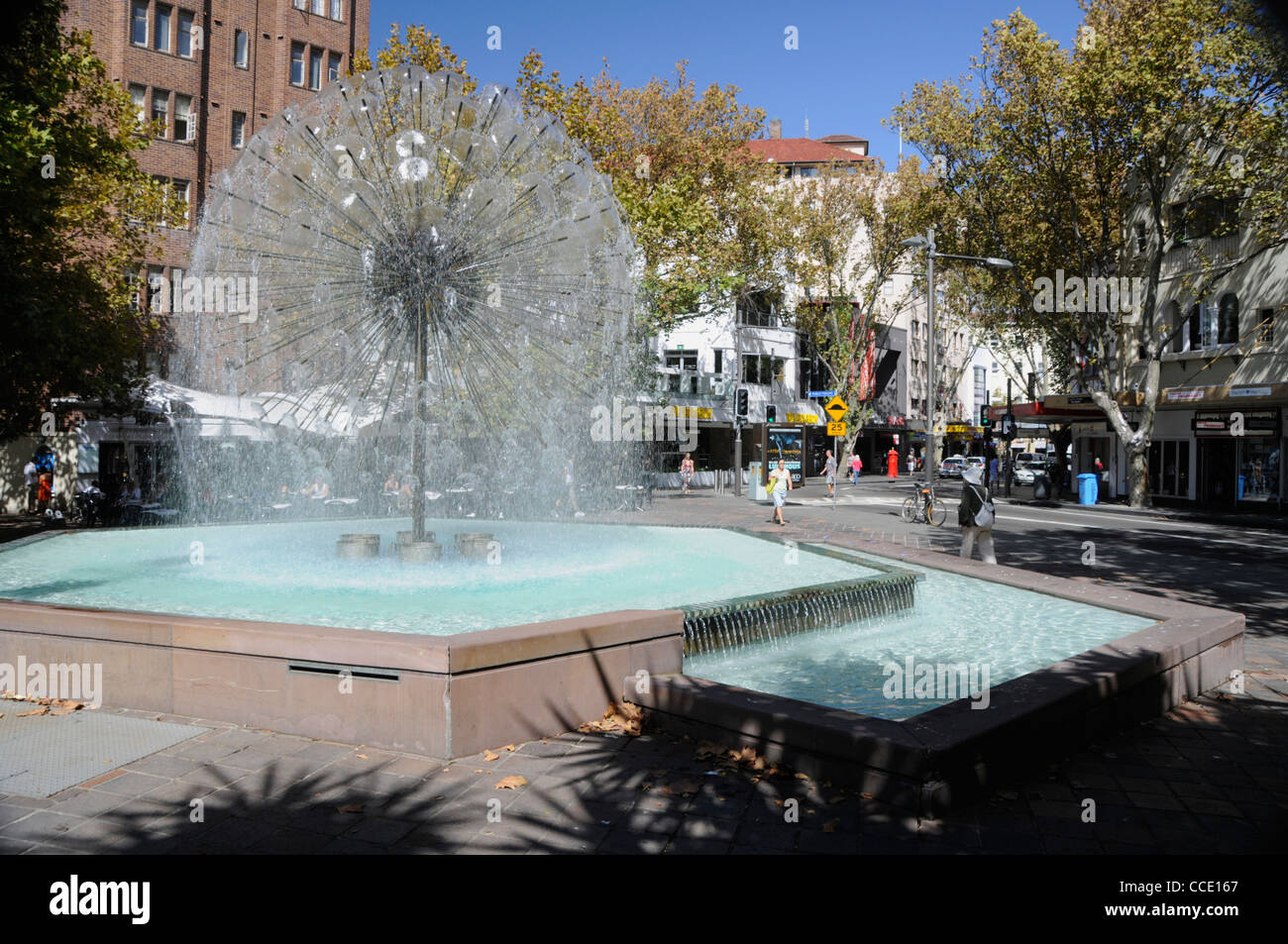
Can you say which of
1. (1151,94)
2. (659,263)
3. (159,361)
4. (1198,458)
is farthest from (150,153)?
(1198,458)

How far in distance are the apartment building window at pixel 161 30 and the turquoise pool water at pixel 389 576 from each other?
2883 cm

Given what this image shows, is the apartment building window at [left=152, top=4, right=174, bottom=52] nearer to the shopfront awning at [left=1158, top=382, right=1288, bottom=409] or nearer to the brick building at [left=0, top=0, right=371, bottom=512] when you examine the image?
the brick building at [left=0, top=0, right=371, bottom=512]

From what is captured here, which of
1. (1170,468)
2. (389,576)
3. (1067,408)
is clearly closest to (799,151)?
(1067,408)

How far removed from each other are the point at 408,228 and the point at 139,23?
32321mm

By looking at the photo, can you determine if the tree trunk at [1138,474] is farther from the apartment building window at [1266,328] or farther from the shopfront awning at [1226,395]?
the apartment building window at [1266,328]

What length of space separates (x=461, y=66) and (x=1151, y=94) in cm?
1985

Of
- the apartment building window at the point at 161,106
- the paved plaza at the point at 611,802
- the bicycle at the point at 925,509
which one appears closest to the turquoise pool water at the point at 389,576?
the paved plaza at the point at 611,802

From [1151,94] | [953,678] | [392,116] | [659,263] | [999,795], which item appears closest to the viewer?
[999,795]

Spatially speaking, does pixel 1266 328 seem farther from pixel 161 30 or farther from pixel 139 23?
pixel 139 23

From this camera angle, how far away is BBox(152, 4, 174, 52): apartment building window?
35.5 metres

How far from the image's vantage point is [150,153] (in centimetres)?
3500

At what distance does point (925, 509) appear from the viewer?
81.3ft

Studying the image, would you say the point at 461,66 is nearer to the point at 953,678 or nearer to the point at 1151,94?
the point at 1151,94
